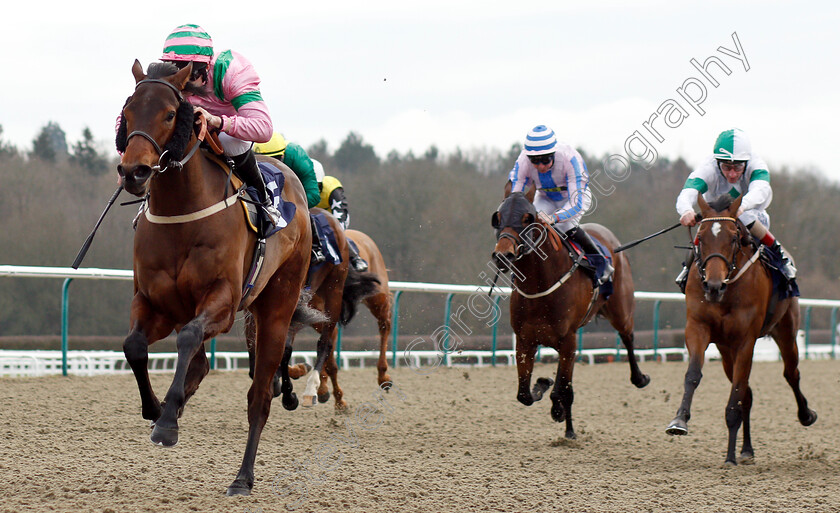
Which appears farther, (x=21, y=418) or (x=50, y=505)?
(x=21, y=418)

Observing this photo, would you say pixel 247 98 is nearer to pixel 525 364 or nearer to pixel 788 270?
pixel 525 364

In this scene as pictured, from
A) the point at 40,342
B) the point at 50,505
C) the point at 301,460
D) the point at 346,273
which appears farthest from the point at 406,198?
the point at 50,505

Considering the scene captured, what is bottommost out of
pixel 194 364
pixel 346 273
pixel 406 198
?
pixel 194 364

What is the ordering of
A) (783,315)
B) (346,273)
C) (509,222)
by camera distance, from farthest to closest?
(346,273)
(783,315)
(509,222)

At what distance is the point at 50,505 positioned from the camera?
446 centimetres

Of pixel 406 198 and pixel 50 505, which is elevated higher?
pixel 406 198

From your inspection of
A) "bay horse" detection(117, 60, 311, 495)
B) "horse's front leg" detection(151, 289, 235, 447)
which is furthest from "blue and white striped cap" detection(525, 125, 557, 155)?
"horse's front leg" detection(151, 289, 235, 447)

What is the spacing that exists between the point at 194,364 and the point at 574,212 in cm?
391

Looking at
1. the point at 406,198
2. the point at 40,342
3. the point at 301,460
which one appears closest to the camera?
the point at 301,460

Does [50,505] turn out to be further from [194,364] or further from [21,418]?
[21,418]

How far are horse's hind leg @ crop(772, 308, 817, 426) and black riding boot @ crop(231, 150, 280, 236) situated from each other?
4641 mm

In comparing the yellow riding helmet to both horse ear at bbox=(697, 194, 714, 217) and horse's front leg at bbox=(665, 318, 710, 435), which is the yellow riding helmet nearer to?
horse ear at bbox=(697, 194, 714, 217)

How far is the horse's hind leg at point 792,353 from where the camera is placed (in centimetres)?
778

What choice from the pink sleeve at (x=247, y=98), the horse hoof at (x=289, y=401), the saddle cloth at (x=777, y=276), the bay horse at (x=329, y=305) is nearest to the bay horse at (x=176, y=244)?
the pink sleeve at (x=247, y=98)
